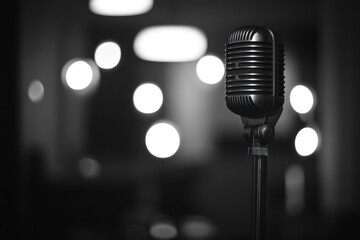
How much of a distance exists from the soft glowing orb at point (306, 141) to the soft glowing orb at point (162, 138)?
2.31 ft

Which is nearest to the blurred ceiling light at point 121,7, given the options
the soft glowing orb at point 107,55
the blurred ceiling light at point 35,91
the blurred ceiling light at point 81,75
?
the soft glowing orb at point 107,55

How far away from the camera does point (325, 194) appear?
3.62 m

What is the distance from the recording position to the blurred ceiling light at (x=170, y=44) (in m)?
3.58

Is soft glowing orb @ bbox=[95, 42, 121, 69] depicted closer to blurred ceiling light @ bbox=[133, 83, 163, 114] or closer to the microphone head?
blurred ceiling light @ bbox=[133, 83, 163, 114]

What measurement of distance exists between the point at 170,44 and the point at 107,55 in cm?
37

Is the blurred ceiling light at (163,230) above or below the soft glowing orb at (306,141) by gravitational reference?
below

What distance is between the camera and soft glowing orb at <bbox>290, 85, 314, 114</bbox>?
3.58m

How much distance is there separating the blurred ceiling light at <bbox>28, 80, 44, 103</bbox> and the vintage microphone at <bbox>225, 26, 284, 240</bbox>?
2.59 meters

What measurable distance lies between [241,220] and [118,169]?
0.78 meters

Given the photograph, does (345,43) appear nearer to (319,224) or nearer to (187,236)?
(319,224)

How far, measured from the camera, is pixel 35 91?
3.65 m

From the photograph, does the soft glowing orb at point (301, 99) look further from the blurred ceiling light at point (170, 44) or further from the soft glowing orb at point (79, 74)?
the soft glowing orb at point (79, 74)

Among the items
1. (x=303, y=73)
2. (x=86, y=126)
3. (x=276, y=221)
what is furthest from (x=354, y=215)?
(x=86, y=126)

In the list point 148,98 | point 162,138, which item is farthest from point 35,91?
point 162,138
